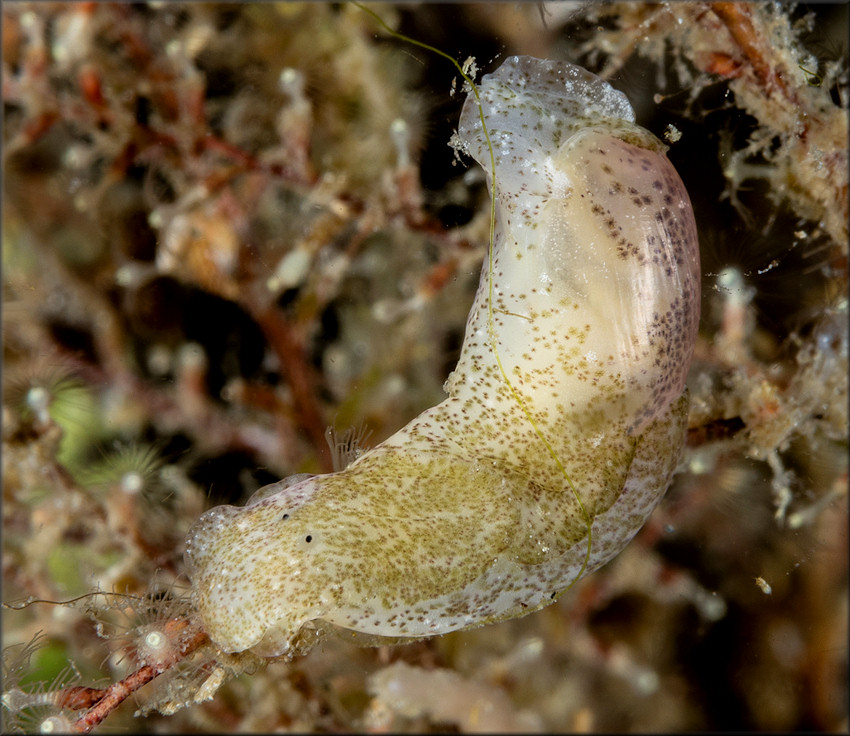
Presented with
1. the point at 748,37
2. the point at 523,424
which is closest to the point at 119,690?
the point at 523,424

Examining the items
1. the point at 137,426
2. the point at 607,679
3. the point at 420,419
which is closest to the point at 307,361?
the point at 137,426

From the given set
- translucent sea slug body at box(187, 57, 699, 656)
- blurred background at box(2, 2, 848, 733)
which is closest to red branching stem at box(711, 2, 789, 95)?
blurred background at box(2, 2, 848, 733)

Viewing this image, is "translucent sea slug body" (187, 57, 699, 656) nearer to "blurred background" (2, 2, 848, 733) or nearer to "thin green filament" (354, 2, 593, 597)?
"thin green filament" (354, 2, 593, 597)

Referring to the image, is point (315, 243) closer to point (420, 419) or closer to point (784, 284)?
point (420, 419)

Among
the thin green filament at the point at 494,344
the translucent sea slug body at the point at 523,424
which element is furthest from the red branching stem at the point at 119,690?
the thin green filament at the point at 494,344

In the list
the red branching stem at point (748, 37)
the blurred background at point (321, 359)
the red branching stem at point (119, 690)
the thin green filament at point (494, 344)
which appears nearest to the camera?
the red branching stem at point (119, 690)

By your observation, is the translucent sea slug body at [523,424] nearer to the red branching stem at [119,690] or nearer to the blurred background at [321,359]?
the red branching stem at [119,690]
